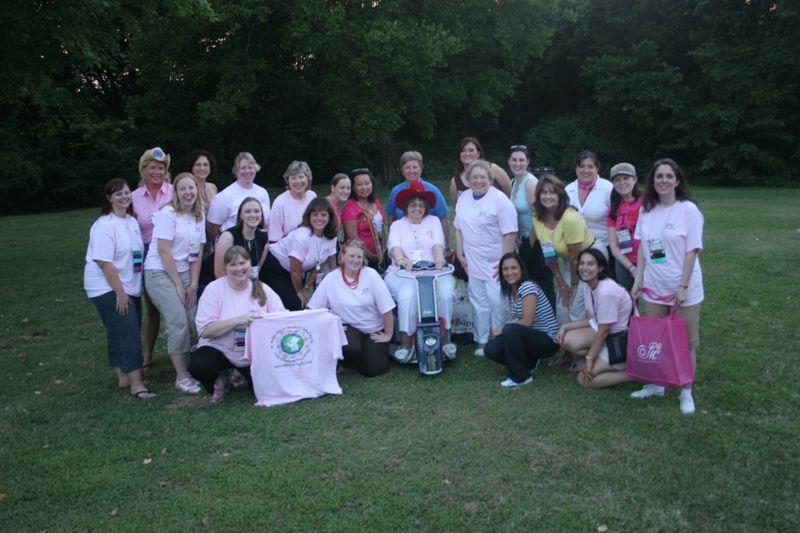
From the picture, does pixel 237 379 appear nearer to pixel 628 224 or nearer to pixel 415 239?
pixel 415 239

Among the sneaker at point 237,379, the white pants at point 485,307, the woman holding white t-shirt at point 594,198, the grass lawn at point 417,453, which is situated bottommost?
the grass lawn at point 417,453

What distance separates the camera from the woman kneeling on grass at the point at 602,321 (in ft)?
17.2

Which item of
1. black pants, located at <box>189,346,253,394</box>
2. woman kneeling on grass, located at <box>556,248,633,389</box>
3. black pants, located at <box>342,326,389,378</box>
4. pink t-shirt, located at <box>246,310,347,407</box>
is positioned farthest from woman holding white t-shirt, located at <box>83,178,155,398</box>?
woman kneeling on grass, located at <box>556,248,633,389</box>

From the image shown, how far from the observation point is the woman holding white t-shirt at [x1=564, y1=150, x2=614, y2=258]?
6.20m

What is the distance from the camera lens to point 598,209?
20.4 ft

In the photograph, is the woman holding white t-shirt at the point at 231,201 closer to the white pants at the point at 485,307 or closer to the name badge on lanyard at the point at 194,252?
the name badge on lanyard at the point at 194,252

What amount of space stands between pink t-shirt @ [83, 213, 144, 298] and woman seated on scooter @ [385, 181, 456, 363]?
231 cm

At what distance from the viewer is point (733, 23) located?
28094 mm

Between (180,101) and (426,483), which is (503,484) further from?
(180,101)

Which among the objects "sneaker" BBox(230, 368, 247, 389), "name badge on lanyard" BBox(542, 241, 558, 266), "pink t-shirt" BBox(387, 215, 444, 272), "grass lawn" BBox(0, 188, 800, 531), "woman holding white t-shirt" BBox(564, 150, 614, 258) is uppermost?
"woman holding white t-shirt" BBox(564, 150, 614, 258)

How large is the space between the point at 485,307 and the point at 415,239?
96 cm

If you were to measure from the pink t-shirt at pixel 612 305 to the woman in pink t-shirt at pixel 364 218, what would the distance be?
233 centimetres

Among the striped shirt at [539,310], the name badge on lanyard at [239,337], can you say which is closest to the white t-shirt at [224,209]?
the name badge on lanyard at [239,337]

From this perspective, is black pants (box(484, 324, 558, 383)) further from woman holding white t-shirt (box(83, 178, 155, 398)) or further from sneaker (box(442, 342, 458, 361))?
woman holding white t-shirt (box(83, 178, 155, 398))
